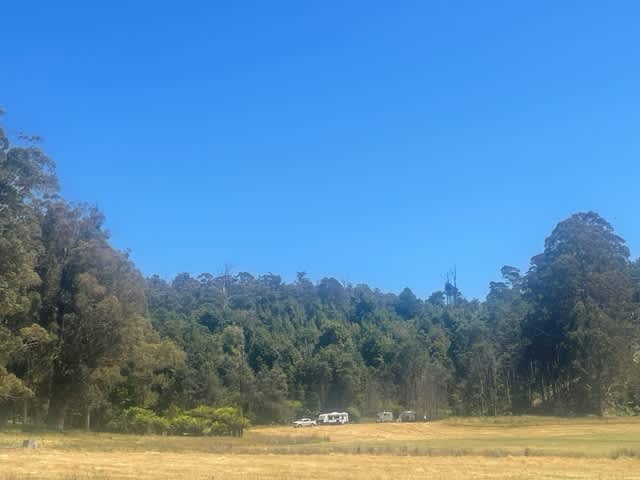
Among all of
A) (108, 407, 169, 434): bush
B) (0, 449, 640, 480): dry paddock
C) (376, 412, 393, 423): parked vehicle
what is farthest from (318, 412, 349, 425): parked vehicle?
(0, 449, 640, 480): dry paddock

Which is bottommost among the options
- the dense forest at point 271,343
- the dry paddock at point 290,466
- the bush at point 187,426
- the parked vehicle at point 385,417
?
the parked vehicle at point 385,417

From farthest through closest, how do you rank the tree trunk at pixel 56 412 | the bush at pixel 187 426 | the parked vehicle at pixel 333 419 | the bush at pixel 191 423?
the parked vehicle at pixel 333 419 → the bush at pixel 187 426 → the tree trunk at pixel 56 412 → the bush at pixel 191 423

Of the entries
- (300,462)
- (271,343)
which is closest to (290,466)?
(300,462)

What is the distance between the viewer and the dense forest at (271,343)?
46281mm

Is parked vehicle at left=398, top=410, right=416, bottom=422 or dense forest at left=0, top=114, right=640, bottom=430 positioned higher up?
dense forest at left=0, top=114, right=640, bottom=430

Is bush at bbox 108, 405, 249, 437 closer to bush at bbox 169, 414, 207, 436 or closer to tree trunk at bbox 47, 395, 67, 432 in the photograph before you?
bush at bbox 169, 414, 207, 436

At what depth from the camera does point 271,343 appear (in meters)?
97.6


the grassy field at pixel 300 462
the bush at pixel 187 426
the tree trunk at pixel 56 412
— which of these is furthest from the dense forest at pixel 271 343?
the grassy field at pixel 300 462

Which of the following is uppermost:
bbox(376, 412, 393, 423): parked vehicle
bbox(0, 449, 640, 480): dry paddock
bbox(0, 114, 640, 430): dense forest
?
bbox(0, 114, 640, 430): dense forest

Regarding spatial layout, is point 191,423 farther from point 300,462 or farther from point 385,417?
point 385,417

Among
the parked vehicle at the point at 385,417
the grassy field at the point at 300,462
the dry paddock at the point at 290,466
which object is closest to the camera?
the dry paddock at the point at 290,466

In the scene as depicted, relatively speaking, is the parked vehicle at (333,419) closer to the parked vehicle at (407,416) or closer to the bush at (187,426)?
the parked vehicle at (407,416)

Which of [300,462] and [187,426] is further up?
[300,462]

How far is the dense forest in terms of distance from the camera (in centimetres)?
4628
